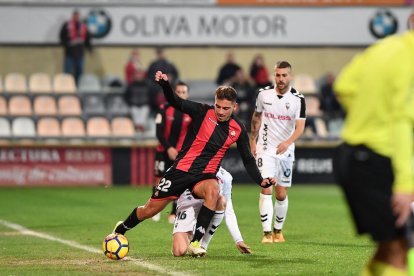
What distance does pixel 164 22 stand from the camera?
96.5ft

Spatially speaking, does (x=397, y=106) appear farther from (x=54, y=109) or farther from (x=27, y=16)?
(x=27, y=16)

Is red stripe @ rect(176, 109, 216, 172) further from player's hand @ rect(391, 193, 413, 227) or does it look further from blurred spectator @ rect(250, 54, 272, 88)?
blurred spectator @ rect(250, 54, 272, 88)

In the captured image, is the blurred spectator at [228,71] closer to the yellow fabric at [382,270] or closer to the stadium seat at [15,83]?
the stadium seat at [15,83]

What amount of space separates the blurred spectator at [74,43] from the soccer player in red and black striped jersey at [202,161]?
16776 millimetres

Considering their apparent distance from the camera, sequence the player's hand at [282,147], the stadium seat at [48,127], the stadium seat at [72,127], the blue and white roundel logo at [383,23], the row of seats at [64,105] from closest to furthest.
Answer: the player's hand at [282,147] < the stadium seat at [48,127] < the stadium seat at [72,127] < the row of seats at [64,105] < the blue and white roundel logo at [383,23]

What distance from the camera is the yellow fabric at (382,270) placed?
5.88 metres

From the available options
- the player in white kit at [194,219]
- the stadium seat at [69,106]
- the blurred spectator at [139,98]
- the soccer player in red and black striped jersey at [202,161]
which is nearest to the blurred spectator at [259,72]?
the blurred spectator at [139,98]

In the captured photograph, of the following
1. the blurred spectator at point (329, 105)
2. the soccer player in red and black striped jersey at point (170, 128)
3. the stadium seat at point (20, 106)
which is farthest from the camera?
the blurred spectator at point (329, 105)

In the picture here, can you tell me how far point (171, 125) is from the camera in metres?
16.2

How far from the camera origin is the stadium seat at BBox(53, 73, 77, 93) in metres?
27.7

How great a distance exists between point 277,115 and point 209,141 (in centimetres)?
279

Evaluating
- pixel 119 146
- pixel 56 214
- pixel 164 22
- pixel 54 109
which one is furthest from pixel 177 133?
pixel 164 22

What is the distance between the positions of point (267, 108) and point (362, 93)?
7498 mm

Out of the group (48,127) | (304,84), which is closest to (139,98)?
(48,127)
